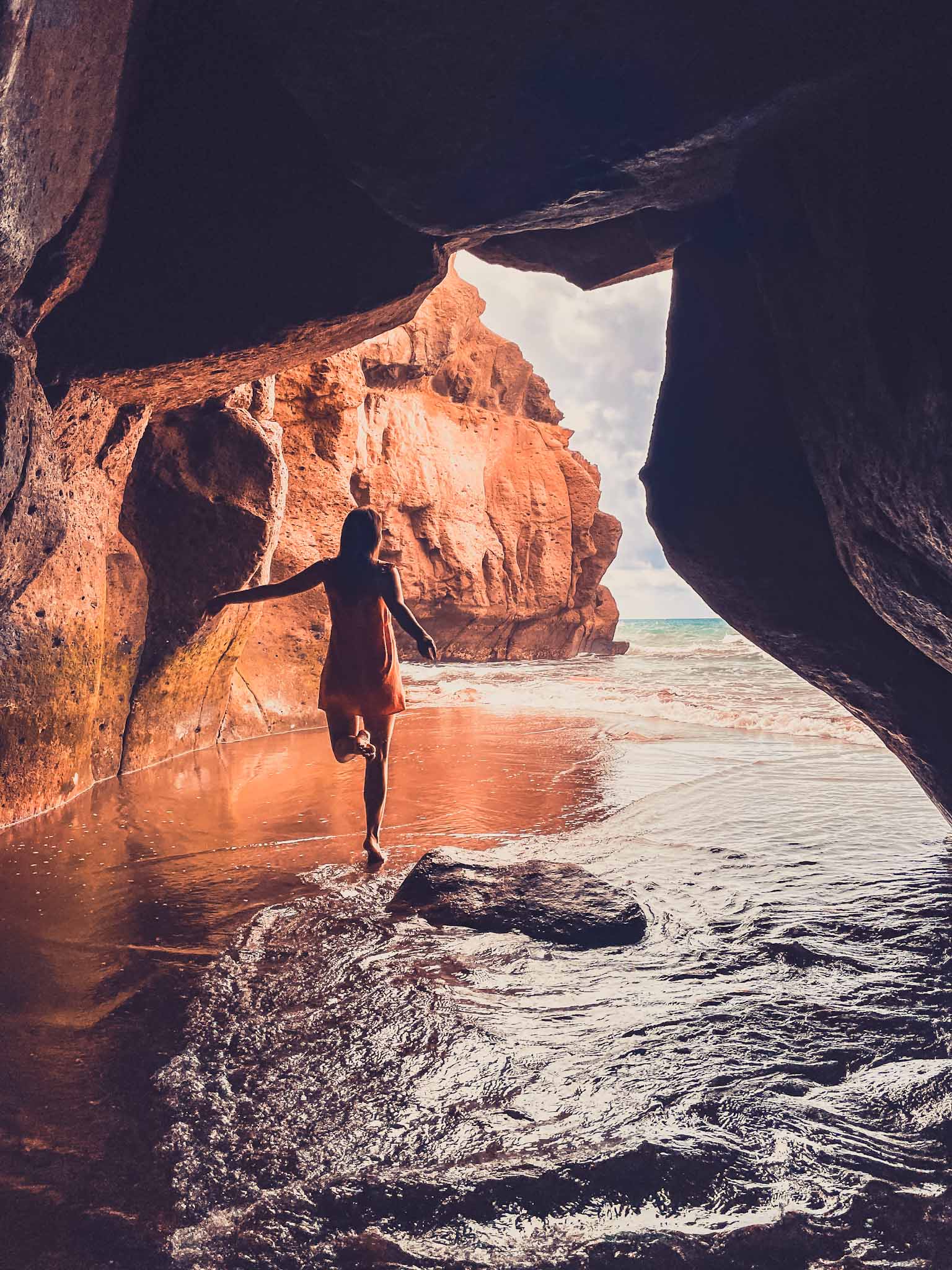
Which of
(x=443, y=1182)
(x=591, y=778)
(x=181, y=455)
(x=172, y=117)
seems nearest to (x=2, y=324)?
(x=172, y=117)

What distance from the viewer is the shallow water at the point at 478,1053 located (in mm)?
1620

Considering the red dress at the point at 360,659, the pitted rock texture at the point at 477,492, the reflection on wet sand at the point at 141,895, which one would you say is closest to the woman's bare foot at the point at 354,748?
the red dress at the point at 360,659

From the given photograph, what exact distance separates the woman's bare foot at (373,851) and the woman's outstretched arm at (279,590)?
132 cm

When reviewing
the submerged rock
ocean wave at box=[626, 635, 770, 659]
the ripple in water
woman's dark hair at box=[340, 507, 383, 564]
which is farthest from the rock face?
ocean wave at box=[626, 635, 770, 659]

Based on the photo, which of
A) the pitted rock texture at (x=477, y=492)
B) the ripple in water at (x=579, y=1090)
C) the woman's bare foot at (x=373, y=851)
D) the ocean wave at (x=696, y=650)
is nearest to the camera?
the ripple in water at (x=579, y=1090)

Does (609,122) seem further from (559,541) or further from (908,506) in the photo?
(559,541)

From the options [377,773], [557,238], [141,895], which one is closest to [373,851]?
[377,773]

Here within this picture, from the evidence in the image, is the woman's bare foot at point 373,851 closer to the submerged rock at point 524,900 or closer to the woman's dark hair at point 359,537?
the submerged rock at point 524,900

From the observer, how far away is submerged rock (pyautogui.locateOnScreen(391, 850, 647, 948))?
3162 millimetres

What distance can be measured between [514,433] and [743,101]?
25.7 m

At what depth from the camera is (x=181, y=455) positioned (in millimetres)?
6496

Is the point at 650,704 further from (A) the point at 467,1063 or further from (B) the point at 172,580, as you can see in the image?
(A) the point at 467,1063

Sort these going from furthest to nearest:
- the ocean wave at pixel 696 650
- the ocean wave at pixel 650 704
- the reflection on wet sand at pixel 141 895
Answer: the ocean wave at pixel 696 650
the ocean wave at pixel 650 704
the reflection on wet sand at pixel 141 895

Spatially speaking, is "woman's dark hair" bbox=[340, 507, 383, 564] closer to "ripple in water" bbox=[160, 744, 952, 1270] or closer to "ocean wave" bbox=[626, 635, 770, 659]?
"ripple in water" bbox=[160, 744, 952, 1270]
